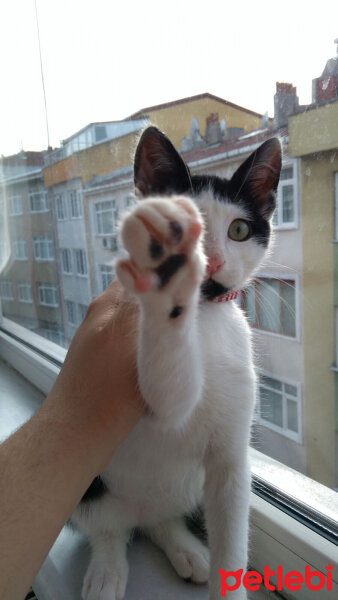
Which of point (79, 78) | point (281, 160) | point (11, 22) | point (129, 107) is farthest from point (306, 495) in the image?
point (11, 22)

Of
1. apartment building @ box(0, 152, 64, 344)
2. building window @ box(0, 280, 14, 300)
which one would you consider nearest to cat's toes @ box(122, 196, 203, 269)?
apartment building @ box(0, 152, 64, 344)

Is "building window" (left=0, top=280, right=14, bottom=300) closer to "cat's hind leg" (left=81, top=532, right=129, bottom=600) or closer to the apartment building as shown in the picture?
the apartment building

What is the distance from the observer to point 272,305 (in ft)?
2.30

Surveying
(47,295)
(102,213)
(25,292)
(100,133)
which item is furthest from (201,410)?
(25,292)

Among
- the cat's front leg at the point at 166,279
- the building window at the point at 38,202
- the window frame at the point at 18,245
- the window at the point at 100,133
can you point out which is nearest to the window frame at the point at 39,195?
the building window at the point at 38,202

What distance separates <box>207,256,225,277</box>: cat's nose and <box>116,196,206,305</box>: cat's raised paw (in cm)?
17

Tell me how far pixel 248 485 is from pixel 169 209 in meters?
0.42

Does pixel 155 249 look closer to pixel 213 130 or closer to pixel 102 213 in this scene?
pixel 213 130

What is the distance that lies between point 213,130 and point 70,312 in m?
0.81

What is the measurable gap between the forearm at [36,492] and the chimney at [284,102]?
0.50m

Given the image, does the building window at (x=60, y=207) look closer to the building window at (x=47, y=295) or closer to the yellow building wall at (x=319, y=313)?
the building window at (x=47, y=295)

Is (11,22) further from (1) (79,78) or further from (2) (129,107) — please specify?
(2) (129,107)

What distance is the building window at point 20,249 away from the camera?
1606 millimetres

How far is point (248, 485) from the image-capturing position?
556mm
